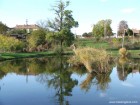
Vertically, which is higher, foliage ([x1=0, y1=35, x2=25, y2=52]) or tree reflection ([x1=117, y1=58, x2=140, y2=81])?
foliage ([x1=0, y1=35, x2=25, y2=52])

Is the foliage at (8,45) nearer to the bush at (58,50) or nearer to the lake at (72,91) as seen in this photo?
the bush at (58,50)

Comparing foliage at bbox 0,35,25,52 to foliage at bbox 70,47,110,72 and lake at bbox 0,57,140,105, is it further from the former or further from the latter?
lake at bbox 0,57,140,105

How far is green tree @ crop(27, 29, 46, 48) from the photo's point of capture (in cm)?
6494

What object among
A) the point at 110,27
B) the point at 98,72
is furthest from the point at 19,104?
the point at 110,27

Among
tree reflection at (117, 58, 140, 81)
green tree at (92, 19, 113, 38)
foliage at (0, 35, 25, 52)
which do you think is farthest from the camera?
green tree at (92, 19, 113, 38)

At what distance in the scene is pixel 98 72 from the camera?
25.4m

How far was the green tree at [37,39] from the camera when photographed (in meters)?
64.9

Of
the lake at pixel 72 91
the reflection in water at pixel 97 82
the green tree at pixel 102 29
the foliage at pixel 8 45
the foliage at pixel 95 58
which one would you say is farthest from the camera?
the green tree at pixel 102 29

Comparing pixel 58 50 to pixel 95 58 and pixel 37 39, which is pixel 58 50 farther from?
pixel 95 58

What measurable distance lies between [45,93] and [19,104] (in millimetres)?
2996

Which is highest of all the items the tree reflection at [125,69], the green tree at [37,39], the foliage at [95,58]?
the green tree at [37,39]

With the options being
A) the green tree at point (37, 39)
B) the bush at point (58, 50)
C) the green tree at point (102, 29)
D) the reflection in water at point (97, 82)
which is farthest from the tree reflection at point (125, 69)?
the green tree at point (102, 29)

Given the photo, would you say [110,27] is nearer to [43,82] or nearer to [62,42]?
[62,42]

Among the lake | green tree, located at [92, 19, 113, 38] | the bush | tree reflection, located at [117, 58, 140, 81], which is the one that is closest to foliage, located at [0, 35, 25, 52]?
the bush
